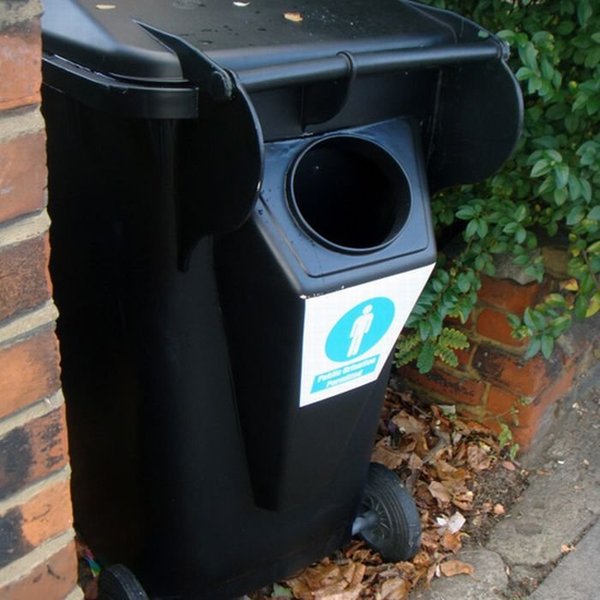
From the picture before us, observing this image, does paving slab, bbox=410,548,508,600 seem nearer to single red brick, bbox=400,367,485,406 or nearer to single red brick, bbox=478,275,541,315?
single red brick, bbox=400,367,485,406

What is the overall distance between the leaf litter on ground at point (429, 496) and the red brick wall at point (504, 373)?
0.24 ft

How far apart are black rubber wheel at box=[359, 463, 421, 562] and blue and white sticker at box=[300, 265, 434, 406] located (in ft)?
2.06

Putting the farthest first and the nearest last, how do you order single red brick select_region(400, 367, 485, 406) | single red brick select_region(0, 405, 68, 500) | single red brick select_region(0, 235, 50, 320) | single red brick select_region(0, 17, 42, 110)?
single red brick select_region(400, 367, 485, 406) → single red brick select_region(0, 405, 68, 500) → single red brick select_region(0, 235, 50, 320) → single red brick select_region(0, 17, 42, 110)

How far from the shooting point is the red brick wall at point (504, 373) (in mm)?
2514

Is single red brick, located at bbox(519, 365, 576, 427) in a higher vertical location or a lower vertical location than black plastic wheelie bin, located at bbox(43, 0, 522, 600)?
lower

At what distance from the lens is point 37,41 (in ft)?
3.38

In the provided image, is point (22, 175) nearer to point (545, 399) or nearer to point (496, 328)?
point (496, 328)

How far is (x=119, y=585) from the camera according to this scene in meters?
1.92

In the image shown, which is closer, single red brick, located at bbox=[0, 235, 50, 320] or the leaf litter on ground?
single red brick, located at bbox=[0, 235, 50, 320]

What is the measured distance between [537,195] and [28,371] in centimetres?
146

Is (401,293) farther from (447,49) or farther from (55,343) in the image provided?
(55,343)

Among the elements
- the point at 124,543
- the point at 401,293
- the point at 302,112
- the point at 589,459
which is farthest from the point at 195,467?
the point at 589,459

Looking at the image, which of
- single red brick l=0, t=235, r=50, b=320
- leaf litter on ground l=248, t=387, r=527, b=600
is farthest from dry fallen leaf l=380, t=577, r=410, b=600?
single red brick l=0, t=235, r=50, b=320

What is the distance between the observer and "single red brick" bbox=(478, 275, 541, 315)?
2.46m
